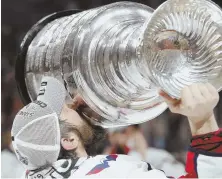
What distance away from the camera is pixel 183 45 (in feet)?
3.73

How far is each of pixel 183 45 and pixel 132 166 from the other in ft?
0.88

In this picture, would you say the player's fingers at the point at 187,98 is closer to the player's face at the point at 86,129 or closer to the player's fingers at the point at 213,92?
the player's fingers at the point at 213,92

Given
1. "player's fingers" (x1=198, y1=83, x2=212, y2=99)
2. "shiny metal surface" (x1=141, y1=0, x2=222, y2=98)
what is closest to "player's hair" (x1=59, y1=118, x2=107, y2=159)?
"shiny metal surface" (x1=141, y1=0, x2=222, y2=98)

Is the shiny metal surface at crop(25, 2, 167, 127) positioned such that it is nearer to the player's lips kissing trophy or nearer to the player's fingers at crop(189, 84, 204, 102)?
the player's lips kissing trophy

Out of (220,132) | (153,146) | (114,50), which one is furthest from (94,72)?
(153,146)

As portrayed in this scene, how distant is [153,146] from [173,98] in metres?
1.24

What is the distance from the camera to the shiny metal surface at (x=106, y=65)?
1150mm

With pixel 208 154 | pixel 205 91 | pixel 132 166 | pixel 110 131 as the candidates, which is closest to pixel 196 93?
pixel 205 91

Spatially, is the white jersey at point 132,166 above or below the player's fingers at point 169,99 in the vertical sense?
below

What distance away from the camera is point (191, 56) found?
3.74ft

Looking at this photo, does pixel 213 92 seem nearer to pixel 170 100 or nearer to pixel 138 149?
pixel 170 100

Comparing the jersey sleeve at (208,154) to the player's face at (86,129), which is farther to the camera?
the player's face at (86,129)

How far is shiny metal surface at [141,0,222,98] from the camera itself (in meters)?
1.05

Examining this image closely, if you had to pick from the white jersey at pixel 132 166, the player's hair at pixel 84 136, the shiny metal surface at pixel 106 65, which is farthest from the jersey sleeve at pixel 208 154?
the player's hair at pixel 84 136
